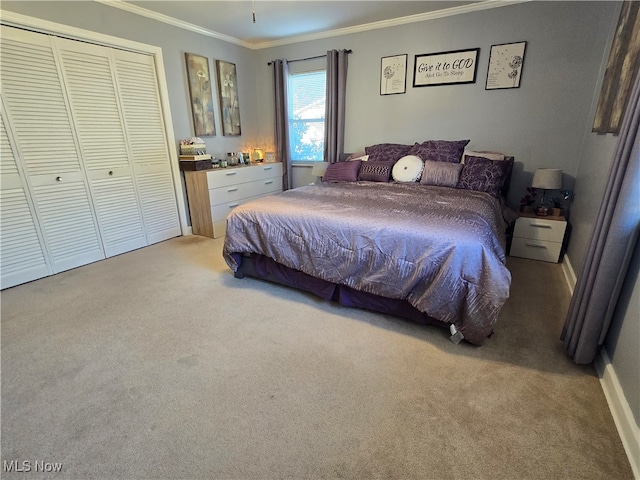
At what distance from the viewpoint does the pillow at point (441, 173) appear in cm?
299

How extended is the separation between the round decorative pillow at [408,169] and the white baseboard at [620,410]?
2.07 metres

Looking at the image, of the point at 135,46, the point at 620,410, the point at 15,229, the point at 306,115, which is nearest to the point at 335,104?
the point at 306,115

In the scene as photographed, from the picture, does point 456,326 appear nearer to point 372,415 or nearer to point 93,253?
point 372,415

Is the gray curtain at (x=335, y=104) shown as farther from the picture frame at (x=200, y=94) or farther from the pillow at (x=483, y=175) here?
the pillow at (x=483, y=175)

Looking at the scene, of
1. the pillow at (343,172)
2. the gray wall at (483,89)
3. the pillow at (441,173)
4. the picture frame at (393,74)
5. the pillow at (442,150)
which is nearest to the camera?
the gray wall at (483,89)

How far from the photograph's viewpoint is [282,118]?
4.44 metres

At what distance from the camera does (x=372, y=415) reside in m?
1.35

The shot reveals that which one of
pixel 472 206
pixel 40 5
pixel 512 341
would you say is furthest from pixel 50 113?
pixel 512 341

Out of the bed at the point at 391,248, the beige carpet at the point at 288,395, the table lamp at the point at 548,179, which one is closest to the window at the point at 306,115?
the bed at the point at 391,248

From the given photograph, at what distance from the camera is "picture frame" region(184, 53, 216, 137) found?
363 cm

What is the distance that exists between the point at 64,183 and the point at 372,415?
10.4 feet

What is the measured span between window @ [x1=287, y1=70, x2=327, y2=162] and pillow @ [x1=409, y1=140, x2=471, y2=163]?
5.17ft

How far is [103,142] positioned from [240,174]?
146 cm

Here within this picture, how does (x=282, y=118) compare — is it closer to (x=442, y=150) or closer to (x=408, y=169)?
(x=408, y=169)
